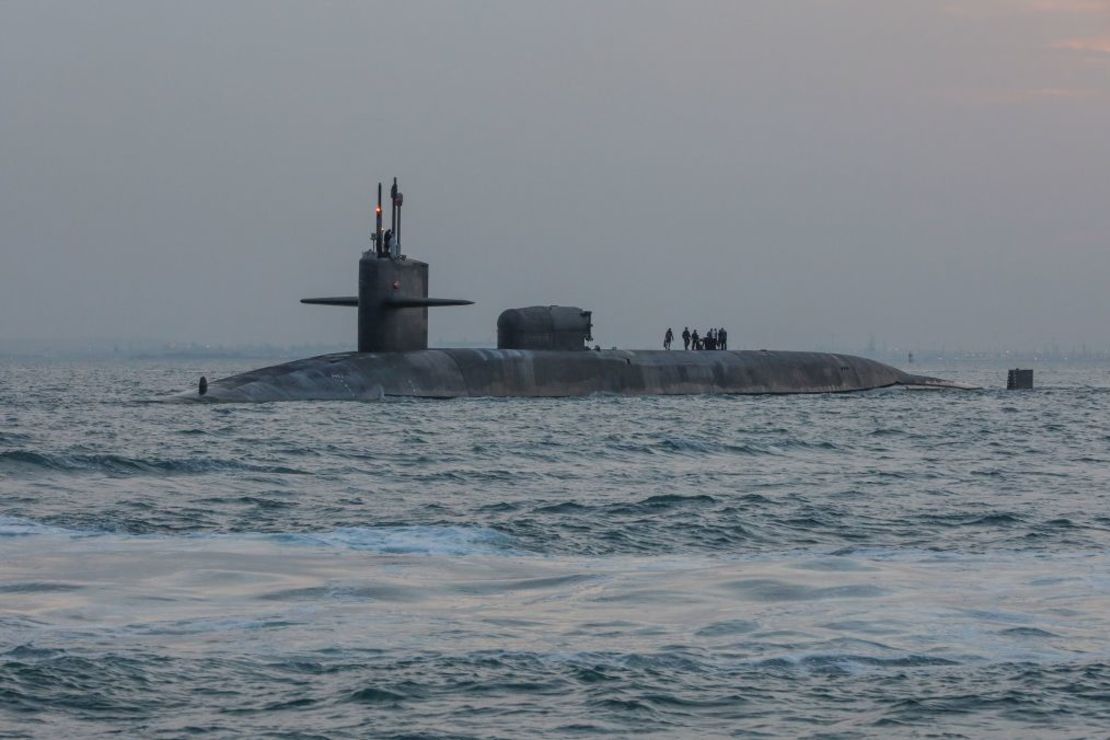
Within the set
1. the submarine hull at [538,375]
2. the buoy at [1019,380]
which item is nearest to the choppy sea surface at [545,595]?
the submarine hull at [538,375]

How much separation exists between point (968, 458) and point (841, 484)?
642 centimetres

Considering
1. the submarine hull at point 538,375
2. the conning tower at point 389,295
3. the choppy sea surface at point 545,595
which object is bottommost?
the choppy sea surface at point 545,595

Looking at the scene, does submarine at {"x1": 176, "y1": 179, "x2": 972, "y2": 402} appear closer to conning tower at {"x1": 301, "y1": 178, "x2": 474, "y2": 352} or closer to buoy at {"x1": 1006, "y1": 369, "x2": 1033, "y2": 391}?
conning tower at {"x1": 301, "y1": 178, "x2": 474, "y2": 352}

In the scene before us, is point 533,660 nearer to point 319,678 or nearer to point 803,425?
point 319,678

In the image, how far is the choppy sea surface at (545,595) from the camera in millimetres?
8859

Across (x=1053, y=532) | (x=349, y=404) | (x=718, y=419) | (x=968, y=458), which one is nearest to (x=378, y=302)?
→ (x=349, y=404)

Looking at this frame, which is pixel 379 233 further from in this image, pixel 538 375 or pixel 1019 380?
pixel 1019 380

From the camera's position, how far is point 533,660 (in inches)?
395

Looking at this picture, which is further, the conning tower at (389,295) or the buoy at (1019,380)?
the buoy at (1019,380)

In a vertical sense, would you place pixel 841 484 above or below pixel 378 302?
below

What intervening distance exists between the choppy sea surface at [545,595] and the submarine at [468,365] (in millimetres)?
13677

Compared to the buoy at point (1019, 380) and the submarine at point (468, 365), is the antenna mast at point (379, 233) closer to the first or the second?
the submarine at point (468, 365)

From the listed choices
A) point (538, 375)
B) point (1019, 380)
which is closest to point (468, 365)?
point (538, 375)

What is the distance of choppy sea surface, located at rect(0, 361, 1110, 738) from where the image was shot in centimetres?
886
